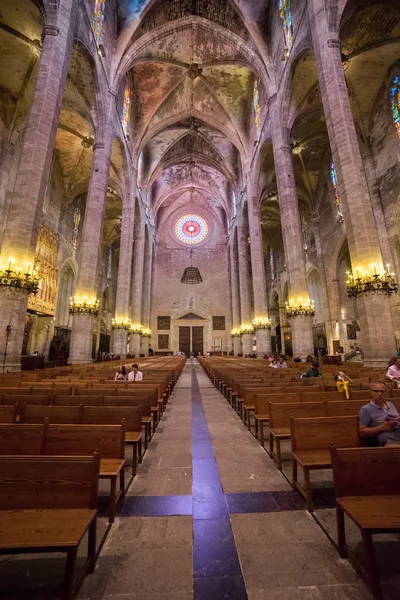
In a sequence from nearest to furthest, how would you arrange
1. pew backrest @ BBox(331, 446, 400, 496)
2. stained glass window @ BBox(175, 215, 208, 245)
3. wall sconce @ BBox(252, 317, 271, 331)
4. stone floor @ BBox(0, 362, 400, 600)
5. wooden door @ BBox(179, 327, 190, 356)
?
stone floor @ BBox(0, 362, 400, 600) < pew backrest @ BBox(331, 446, 400, 496) < wall sconce @ BBox(252, 317, 271, 331) < wooden door @ BBox(179, 327, 190, 356) < stained glass window @ BBox(175, 215, 208, 245)

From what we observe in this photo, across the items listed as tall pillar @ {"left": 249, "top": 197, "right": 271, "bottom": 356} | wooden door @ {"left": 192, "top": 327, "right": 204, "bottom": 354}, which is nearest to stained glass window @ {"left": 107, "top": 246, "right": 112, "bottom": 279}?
wooden door @ {"left": 192, "top": 327, "right": 204, "bottom": 354}

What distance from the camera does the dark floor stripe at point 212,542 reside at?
5.56ft

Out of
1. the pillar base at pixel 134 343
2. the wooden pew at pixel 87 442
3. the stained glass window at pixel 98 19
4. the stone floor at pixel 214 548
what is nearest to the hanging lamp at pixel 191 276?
the pillar base at pixel 134 343

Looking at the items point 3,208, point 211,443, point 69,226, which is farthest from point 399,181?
point 69,226

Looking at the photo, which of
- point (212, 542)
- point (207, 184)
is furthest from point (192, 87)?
point (212, 542)

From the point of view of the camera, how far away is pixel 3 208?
1575 centimetres

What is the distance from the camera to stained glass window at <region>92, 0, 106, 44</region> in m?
14.8

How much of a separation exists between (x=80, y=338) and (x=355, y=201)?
13.5 metres

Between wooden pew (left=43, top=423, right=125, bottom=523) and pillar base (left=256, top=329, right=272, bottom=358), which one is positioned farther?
pillar base (left=256, top=329, right=272, bottom=358)

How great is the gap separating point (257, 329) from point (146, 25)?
23.2m

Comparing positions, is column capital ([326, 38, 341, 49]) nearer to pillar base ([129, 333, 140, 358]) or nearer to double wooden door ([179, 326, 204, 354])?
pillar base ([129, 333, 140, 358])

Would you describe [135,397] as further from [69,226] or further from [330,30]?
[69,226]

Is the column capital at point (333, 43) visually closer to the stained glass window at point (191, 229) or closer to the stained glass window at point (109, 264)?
the stained glass window at point (191, 229)

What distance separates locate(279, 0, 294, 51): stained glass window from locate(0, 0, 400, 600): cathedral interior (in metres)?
0.17
